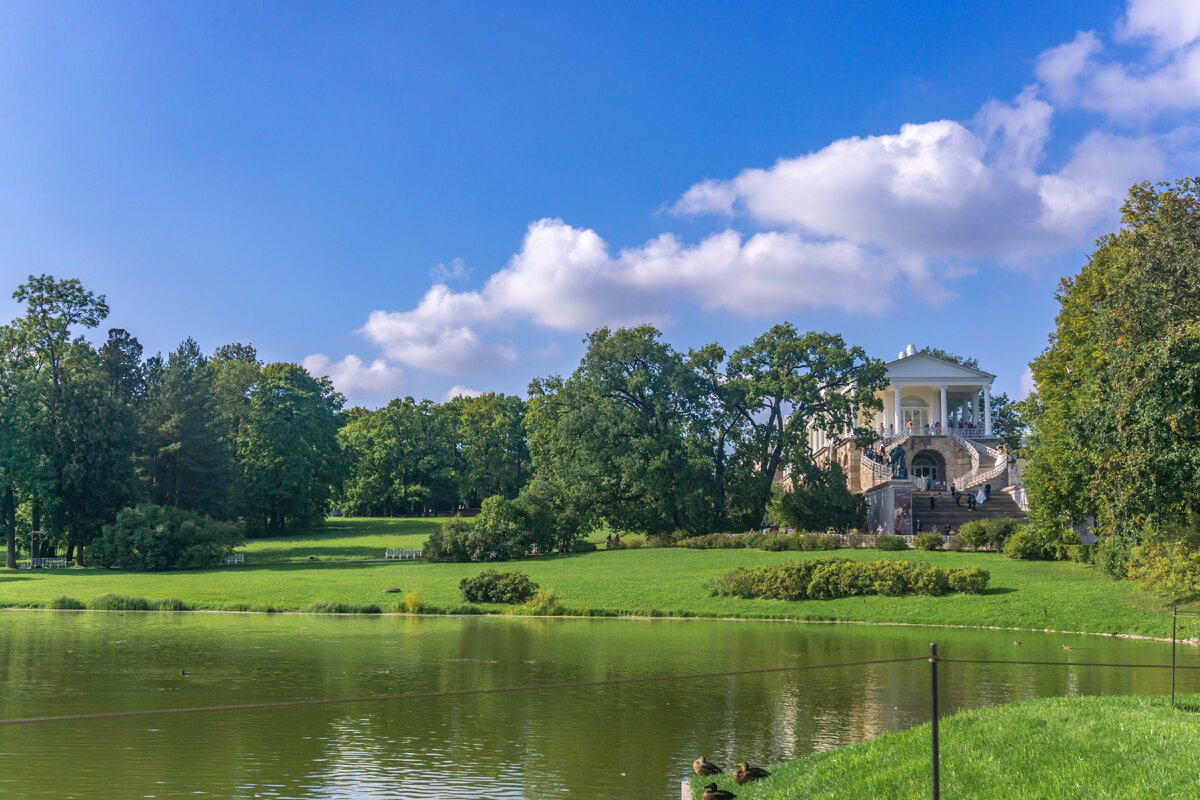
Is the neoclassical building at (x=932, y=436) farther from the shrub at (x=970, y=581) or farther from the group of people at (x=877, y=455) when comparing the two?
the shrub at (x=970, y=581)

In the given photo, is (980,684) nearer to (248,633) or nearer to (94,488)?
(248,633)

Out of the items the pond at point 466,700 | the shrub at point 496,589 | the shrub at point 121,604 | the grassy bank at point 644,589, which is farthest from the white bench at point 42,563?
the shrub at point 496,589

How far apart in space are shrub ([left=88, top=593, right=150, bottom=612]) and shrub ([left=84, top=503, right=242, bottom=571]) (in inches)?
550

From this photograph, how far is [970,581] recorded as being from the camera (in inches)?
1308

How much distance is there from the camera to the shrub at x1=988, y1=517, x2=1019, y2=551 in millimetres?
43938

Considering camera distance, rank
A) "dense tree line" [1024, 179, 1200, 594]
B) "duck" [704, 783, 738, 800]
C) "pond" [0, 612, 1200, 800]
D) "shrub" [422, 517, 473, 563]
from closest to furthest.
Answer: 1. "duck" [704, 783, 738, 800]
2. "pond" [0, 612, 1200, 800]
3. "dense tree line" [1024, 179, 1200, 594]
4. "shrub" [422, 517, 473, 563]

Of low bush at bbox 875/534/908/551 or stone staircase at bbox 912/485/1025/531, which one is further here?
stone staircase at bbox 912/485/1025/531

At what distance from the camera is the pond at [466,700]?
12.8 metres

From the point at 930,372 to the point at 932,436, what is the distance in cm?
613

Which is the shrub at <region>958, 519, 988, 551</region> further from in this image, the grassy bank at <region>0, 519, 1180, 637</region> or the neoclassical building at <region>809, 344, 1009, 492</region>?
the neoclassical building at <region>809, 344, 1009, 492</region>

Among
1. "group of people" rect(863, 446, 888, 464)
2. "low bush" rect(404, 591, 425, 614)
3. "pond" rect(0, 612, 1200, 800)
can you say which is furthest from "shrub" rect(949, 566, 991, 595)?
"group of people" rect(863, 446, 888, 464)

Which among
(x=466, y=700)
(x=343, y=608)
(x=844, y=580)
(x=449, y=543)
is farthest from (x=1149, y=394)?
(x=449, y=543)

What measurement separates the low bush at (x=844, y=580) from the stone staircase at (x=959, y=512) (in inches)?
712

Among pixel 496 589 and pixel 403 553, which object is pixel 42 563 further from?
pixel 496 589
